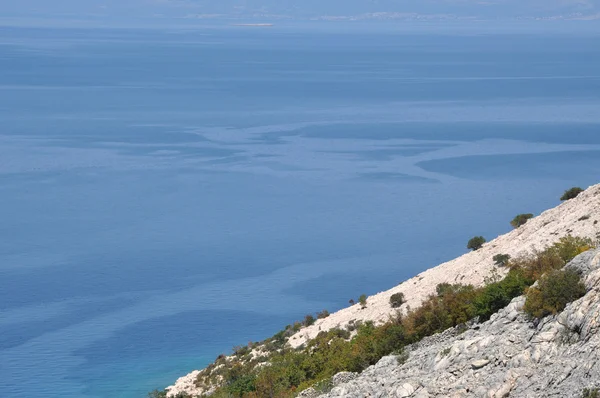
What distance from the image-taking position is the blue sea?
1521 inches

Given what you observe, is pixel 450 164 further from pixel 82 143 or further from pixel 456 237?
pixel 82 143

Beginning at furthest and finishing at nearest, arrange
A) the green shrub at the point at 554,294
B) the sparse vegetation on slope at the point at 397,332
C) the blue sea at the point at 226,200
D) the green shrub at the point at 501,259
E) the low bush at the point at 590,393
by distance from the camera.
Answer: the blue sea at the point at 226,200
the green shrub at the point at 501,259
the sparse vegetation on slope at the point at 397,332
the green shrub at the point at 554,294
the low bush at the point at 590,393

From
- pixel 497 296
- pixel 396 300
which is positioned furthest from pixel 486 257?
pixel 497 296

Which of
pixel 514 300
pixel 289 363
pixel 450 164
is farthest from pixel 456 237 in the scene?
pixel 514 300

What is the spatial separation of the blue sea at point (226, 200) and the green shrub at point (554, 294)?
68.3 feet

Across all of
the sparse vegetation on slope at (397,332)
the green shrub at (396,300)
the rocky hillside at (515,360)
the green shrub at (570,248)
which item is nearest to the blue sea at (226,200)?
the green shrub at (396,300)

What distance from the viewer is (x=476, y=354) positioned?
12.6m

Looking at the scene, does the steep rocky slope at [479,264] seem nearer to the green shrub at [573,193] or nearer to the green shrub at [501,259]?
the green shrub at [501,259]

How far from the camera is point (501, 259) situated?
2222 cm

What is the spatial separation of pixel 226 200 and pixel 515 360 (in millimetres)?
50648

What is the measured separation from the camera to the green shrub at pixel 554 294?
12695 millimetres

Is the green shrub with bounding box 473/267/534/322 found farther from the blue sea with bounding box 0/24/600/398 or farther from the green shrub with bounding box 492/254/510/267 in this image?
the blue sea with bounding box 0/24/600/398

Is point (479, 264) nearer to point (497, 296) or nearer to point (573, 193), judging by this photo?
point (573, 193)

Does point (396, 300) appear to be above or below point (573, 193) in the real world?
below
